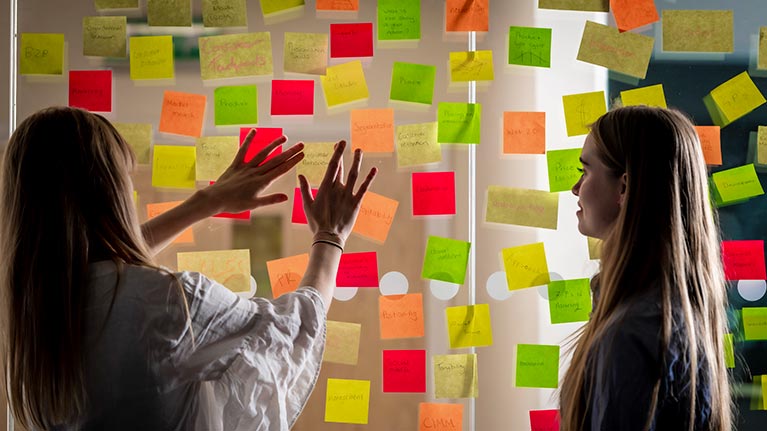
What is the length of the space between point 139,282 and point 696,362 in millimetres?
808

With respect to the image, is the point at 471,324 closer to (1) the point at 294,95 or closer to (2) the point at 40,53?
(1) the point at 294,95

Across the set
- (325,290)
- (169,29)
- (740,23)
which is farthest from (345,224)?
(740,23)

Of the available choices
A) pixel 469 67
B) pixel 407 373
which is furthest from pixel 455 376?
pixel 469 67

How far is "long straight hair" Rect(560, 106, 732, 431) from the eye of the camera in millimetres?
1214

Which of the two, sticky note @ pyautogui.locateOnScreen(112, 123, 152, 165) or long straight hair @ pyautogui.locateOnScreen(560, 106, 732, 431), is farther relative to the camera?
sticky note @ pyautogui.locateOnScreen(112, 123, 152, 165)

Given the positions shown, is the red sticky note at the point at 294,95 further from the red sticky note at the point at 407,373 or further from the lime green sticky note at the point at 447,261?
the red sticky note at the point at 407,373

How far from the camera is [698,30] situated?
72.0 inches

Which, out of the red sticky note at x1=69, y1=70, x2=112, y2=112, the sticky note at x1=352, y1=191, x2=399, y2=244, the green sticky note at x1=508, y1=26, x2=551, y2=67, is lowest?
the sticky note at x1=352, y1=191, x2=399, y2=244

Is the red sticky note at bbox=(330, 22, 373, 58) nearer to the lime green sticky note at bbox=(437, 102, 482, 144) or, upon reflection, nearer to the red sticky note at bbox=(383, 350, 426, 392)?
the lime green sticky note at bbox=(437, 102, 482, 144)

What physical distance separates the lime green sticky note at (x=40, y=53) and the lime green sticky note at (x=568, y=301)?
1.20 meters

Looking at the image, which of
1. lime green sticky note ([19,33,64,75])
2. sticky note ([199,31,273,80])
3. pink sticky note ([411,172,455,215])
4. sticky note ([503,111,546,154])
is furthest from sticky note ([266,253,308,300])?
lime green sticky note ([19,33,64,75])

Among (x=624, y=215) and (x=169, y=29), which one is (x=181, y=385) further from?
(x=169, y=29)

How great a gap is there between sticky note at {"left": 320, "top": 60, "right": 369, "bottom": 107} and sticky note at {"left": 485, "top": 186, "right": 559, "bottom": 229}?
1.19 ft

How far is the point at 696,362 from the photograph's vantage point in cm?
119
